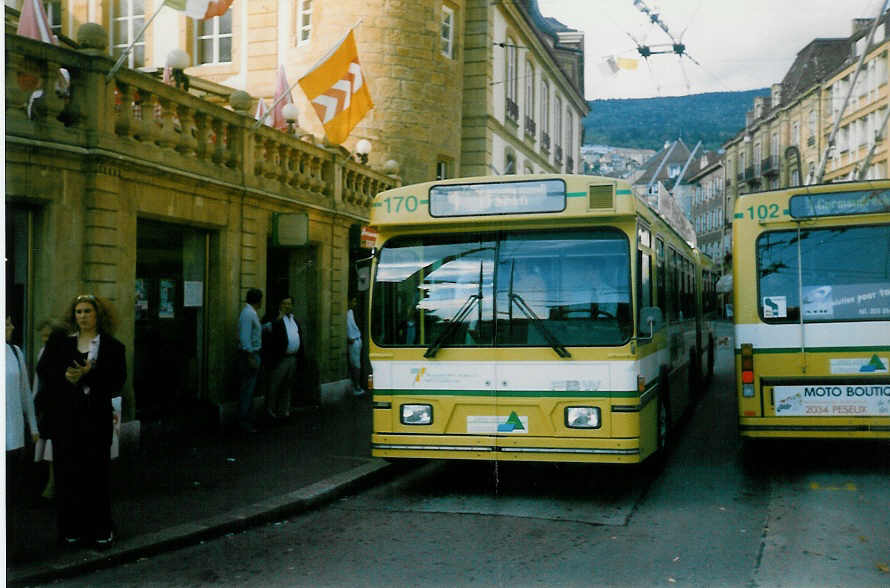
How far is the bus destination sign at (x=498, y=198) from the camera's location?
26.6 ft

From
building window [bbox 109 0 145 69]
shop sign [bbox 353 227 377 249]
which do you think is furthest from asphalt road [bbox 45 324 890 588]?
building window [bbox 109 0 145 69]

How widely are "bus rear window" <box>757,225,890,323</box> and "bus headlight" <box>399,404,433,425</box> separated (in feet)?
11.6

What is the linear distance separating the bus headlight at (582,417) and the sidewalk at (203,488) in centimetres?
225

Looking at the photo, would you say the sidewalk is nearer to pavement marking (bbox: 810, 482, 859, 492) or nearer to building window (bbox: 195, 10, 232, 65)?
pavement marking (bbox: 810, 482, 859, 492)

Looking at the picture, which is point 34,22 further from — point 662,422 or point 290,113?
point 662,422

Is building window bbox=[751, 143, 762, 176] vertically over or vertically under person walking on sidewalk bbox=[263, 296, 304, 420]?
over

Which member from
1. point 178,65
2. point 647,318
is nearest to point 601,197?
point 647,318

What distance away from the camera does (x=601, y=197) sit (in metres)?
7.99

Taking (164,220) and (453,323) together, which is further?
(164,220)

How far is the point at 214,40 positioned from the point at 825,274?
16675 mm

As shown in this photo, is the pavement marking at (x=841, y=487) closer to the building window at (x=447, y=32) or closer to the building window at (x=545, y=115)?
the building window at (x=447, y=32)

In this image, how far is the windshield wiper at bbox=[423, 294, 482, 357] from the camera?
8125 millimetres

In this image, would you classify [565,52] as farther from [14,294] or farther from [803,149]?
[14,294]

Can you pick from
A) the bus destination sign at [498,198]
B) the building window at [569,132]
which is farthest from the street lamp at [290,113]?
the building window at [569,132]
